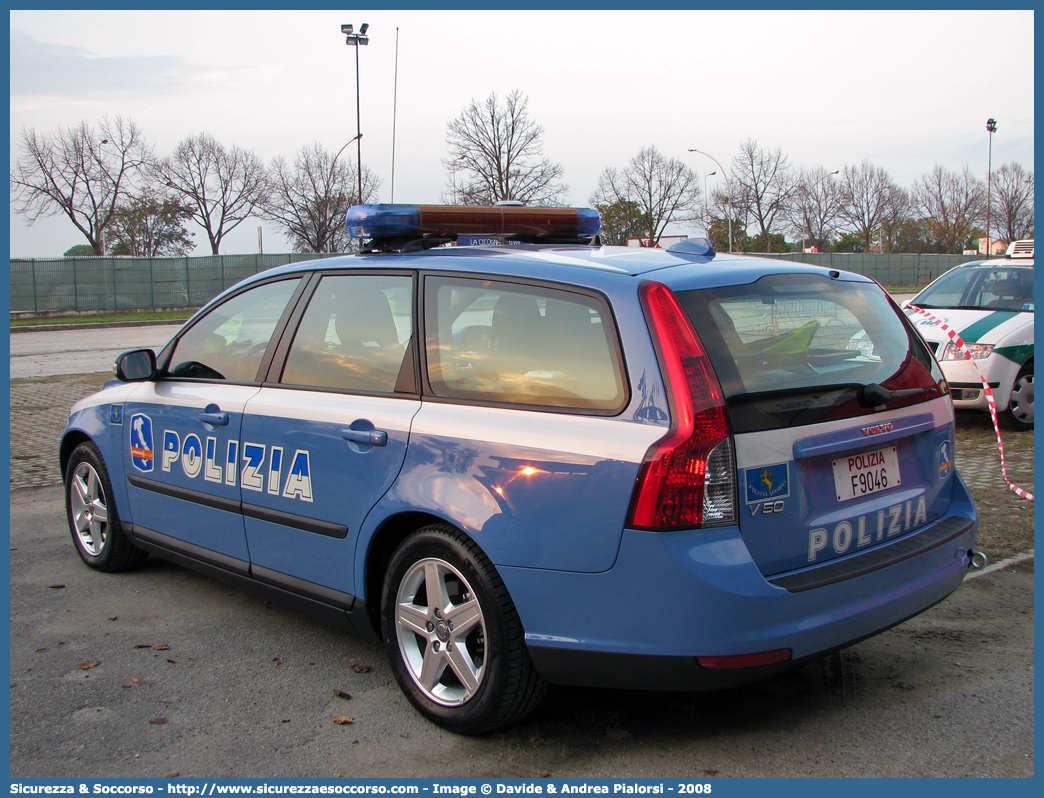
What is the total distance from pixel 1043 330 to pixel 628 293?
714 centimetres

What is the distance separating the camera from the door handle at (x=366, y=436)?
332 centimetres

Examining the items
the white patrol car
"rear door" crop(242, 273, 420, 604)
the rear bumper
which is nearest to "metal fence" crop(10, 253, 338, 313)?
the white patrol car

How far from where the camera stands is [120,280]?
126 feet

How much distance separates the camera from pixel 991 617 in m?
4.19

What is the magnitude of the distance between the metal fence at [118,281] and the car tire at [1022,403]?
101 ft

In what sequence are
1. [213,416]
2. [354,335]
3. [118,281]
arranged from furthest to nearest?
[118,281] → [213,416] → [354,335]

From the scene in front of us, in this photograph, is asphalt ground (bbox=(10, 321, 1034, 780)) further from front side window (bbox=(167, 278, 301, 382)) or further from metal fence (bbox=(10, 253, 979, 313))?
metal fence (bbox=(10, 253, 979, 313))

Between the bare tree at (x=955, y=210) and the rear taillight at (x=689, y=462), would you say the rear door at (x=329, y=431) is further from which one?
the bare tree at (x=955, y=210)

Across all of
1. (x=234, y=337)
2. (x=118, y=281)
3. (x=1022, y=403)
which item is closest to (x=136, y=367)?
(x=234, y=337)

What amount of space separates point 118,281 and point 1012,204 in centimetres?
6892

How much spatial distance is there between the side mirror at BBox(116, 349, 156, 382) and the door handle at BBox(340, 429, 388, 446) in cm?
163

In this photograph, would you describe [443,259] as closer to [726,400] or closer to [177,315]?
[726,400]

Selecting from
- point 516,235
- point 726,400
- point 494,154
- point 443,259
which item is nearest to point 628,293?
point 726,400

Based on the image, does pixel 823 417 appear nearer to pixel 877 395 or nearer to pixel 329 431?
pixel 877 395
